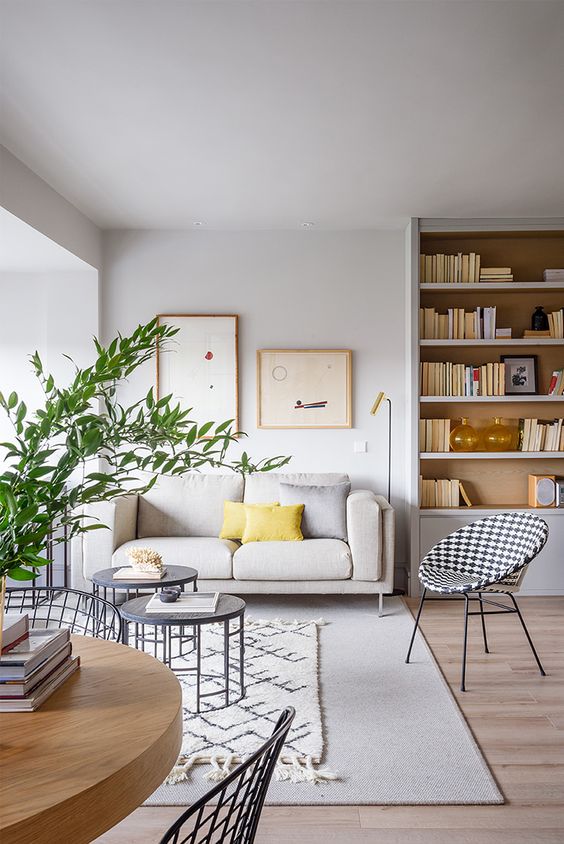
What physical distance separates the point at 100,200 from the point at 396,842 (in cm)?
418

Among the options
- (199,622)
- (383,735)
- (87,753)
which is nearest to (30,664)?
(87,753)

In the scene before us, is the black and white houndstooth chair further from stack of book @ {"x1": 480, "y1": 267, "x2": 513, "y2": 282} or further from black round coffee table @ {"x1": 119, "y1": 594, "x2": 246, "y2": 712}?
stack of book @ {"x1": 480, "y1": 267, "x2": 513, "y2": 282}

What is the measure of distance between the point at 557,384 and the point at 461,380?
2.37 feet

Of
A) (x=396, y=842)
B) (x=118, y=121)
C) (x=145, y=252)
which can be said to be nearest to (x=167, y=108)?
(x=118, y=121)

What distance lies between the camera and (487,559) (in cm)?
407

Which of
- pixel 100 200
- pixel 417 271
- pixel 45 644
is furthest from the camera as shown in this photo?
pixel 417 271

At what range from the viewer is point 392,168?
169 inches

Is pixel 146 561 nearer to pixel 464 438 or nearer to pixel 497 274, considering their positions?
pixel 464 438

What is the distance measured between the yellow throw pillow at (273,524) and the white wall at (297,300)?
79cm

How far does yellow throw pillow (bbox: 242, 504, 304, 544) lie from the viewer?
16.0ft

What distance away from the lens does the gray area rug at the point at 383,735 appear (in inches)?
98.5

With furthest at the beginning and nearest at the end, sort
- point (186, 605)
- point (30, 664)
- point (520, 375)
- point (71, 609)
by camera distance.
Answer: point (520, 375) → point (186, 605) → point (71, 609) → point (30, 664)

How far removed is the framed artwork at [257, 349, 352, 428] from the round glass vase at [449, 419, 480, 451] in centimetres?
81

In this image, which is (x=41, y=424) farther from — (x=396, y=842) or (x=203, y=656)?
(x=203, y=656)
